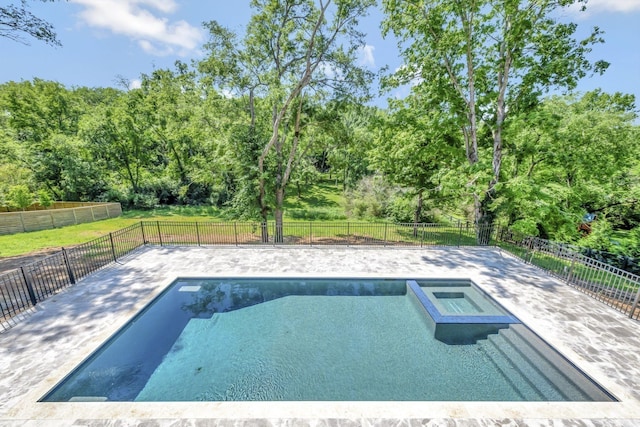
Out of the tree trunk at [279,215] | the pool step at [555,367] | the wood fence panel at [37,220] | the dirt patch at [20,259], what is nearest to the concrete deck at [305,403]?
the pool step at [555,367]

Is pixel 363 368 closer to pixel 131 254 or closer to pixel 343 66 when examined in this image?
pixel 131 254

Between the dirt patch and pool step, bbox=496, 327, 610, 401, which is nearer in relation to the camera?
pool step, bbox=496, 327, 610, 401

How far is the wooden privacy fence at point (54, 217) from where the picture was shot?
15.8 m

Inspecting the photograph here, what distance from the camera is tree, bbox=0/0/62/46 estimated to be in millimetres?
9133

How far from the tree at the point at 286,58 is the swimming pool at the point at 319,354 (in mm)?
6973

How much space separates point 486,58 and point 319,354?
14.5 meters

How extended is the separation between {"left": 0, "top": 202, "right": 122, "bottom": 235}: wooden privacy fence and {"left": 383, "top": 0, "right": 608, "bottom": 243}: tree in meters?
23.1

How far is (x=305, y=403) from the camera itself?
162 inches

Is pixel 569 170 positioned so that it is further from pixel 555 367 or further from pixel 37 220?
pixel 37 220

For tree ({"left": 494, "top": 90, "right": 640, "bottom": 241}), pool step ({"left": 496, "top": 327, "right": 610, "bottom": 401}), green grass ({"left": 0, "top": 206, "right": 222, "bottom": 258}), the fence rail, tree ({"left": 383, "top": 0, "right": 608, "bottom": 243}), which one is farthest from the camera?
green grass ({"left": 0, "top": 206, "right": 222, "bottom": 258})

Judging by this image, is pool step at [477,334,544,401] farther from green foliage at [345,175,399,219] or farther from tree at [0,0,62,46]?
tree at [0,0,62,46]

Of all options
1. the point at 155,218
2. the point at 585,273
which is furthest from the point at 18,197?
the point at 585,273

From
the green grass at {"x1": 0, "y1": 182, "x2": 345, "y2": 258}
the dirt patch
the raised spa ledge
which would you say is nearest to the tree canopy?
the green grass at {"x1": 0, "y1": 182, "x2": 345, "y2": 258}

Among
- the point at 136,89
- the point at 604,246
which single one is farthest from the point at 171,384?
the point at 136,89
